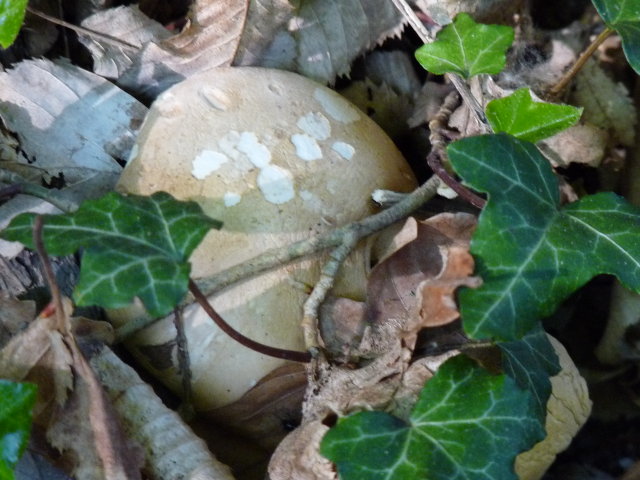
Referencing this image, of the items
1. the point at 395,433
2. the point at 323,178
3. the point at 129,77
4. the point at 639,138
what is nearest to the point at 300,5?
the point at 129,77

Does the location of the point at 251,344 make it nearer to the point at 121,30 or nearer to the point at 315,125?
the point at 315,125

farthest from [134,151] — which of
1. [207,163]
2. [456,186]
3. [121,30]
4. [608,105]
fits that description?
[608,105]

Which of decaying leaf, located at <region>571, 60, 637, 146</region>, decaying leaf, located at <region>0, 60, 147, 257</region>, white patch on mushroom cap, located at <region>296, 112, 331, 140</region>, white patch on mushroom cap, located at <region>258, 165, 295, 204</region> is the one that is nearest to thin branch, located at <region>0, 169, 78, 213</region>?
decaying leaf, located at <region>0, 60, 147, 257</region>

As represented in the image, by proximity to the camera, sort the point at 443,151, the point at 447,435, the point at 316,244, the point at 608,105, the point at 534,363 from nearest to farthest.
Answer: the point at 447,435
the point at 534,363
the point at 316,244
the point at 443,151
the point at 608,105

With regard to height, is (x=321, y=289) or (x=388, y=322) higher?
(x=321, y=289)

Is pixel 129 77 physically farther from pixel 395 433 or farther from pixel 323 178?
pixel 395 433

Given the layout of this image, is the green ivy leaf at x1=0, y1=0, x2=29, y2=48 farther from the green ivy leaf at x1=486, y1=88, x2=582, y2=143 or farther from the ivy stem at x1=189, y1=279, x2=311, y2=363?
the green ivy leaf at x1=486, y1=88, x2=582, y2=143
